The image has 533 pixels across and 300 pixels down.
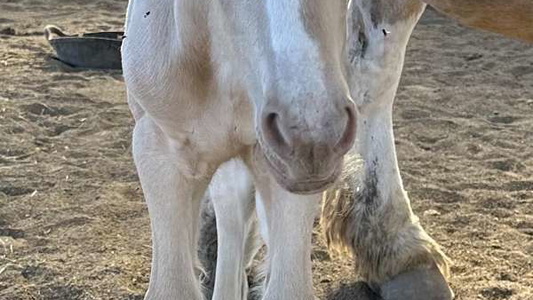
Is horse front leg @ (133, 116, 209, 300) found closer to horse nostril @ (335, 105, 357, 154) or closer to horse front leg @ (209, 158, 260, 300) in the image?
horse front leg @ (209, 158, 260, 300)

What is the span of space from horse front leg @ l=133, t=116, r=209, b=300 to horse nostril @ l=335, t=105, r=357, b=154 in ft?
2.20

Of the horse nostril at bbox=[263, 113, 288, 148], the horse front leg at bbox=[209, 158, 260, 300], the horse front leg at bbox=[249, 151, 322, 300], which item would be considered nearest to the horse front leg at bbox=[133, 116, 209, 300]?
the horse front leg at bbox=[249, 151, 322, 300]

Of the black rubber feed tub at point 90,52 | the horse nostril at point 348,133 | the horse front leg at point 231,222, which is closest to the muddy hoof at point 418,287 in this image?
the horse front leg at point 231,222

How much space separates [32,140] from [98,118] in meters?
0.42

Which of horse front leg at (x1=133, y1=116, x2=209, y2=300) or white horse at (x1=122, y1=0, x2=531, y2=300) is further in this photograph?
horse front leg at (x1=133, y1=116, x2=209, y2=300)

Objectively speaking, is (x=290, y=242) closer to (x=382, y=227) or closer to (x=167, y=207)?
(x=167, y=207)

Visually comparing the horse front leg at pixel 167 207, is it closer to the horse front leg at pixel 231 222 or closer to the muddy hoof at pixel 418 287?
the horse front leg at pixel 231 222

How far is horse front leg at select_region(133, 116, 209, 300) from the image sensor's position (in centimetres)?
227

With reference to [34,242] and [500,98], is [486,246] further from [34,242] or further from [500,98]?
[500,98]

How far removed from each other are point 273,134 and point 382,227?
146 cm

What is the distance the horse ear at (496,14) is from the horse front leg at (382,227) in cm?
59

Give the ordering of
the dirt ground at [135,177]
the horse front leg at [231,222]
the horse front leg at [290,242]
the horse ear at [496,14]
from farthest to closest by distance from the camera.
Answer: the dirt ground at [135,177] < the horse front leg at [231,222] < the horse ear at [496,14] < the horse front leg at [290,242]

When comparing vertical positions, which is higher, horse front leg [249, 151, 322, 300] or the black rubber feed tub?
horse front leg [249, 151, 322, 300]

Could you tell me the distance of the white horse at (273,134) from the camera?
64.8 inches
